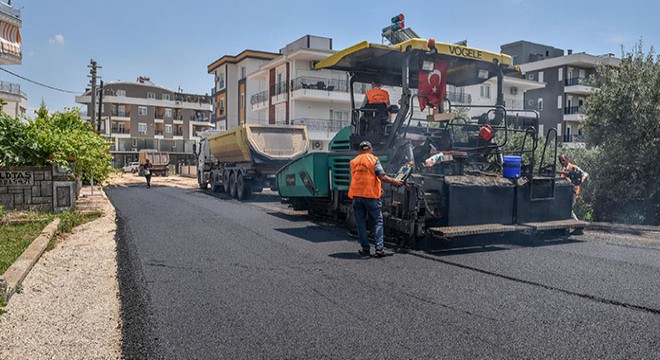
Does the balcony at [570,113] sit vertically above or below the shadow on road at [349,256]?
above

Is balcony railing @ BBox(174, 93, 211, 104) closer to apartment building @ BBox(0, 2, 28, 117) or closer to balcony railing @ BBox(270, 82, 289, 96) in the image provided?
balcony railing @ BBox(270, 82, 289, 96)

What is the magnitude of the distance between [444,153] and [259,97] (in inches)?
1409

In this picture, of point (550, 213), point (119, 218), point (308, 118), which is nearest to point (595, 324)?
point (550, 213)

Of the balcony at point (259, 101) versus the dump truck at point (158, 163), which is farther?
Result: the dump truck at point (158, 163)

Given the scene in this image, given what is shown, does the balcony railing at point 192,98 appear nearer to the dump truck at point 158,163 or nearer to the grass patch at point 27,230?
the dump truck at point 158,163

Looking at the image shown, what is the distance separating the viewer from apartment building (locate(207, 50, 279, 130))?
46.3 metres

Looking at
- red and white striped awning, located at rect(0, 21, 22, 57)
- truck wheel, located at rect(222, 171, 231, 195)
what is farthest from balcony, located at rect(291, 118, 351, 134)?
red and white striped awning, located at rect(0, 21, 22, 57)

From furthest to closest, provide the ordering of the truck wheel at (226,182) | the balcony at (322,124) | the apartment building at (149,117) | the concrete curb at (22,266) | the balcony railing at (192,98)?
the balcony railing at (192,98) < the apartment building at (149,117) < the balcony at (322,124) < the truck wheel at (226,182) < the concrete curb at (22,266)

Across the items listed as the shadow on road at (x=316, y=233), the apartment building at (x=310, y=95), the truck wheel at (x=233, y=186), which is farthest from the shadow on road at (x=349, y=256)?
the apartment building at (x=310, y=95)

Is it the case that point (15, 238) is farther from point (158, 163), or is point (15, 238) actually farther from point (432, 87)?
point (158, 163)

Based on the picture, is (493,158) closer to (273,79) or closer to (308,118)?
(308,118)

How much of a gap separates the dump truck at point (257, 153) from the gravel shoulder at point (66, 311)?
9947 mm

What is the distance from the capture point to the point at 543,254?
295 inches

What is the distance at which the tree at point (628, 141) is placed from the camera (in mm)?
12211
